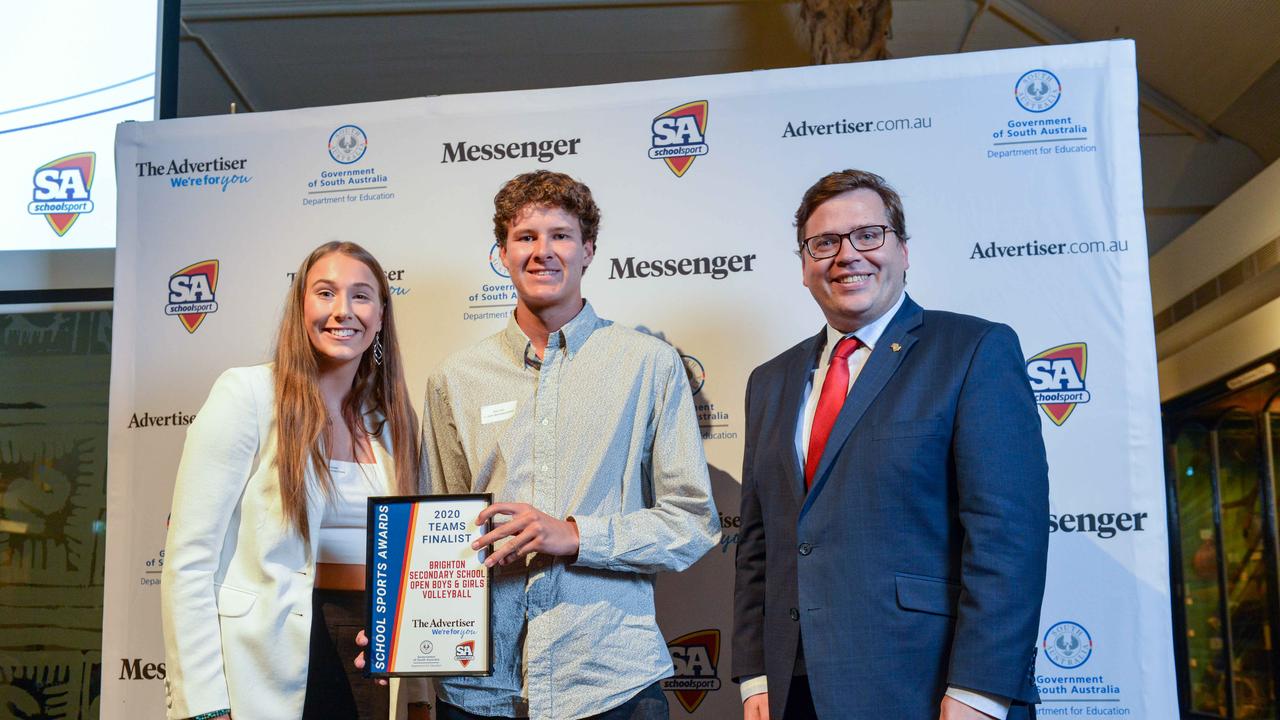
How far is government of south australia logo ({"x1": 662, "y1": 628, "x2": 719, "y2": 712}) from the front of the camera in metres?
3.12

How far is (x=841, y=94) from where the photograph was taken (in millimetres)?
3268

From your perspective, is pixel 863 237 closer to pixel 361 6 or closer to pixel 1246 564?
pixel 361 6

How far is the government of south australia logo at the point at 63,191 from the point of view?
407cm

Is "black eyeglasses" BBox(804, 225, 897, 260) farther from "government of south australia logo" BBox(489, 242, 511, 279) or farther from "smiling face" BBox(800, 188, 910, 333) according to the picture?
"government of south australia logo" BBox(489, 242, 511, 279)

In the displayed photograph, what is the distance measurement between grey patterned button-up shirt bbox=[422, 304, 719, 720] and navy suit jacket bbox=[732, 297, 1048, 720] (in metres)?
0.25

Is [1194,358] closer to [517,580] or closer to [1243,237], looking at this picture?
[1243,237]

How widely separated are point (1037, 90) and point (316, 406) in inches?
86.3

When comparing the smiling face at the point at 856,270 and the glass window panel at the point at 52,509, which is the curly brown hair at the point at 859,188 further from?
the glass window panel at the point at 52,509

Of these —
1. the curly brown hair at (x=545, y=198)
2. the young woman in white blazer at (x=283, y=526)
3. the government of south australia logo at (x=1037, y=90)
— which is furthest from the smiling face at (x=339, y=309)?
the government of south australia logo at (x=1037, y=90)

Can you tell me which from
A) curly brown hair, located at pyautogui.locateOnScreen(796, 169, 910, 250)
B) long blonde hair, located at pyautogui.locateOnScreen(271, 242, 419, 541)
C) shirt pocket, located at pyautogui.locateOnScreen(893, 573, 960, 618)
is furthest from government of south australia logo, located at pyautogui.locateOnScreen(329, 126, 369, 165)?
shirt pocket, located at pyautogui.locateOnScreen(893, 573, 960, 618)

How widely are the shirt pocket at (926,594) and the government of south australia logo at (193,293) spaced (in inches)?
97.6

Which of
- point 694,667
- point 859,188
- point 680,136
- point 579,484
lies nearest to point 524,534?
point 579,484

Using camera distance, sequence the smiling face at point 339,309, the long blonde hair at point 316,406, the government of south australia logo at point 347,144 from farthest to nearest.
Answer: the government of south australia logo at point 347,144, the smiling face at point 339,309, the long blonde hair at point 316,406

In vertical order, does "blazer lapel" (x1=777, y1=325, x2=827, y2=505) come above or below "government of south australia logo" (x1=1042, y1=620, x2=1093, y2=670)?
above
